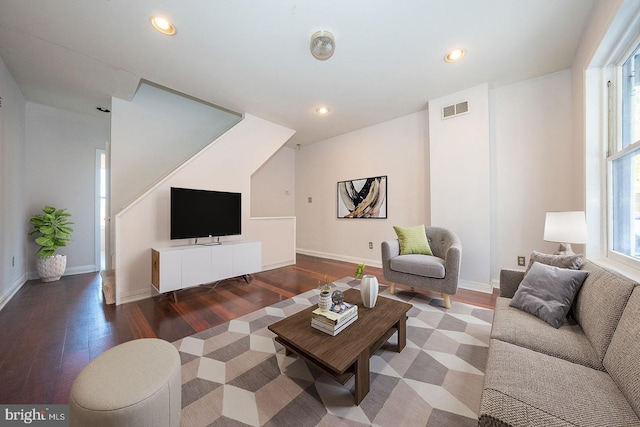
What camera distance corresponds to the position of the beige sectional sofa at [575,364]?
0.78 metres

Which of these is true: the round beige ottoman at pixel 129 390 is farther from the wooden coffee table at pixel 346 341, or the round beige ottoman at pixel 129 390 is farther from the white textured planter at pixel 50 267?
the white textured planter at pixel 50 267

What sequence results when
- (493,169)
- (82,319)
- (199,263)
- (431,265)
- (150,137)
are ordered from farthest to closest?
1. (150,137)
2. (493,169)
3. (199,263)
4. (431,265)
5. (82,319)

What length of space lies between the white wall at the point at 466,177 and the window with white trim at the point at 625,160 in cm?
109

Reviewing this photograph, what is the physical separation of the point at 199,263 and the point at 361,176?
3217mm

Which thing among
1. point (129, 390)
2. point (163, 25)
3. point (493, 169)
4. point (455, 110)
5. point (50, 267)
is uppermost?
point (163, 25)

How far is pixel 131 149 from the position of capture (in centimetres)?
342

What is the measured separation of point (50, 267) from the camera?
336 centimetres

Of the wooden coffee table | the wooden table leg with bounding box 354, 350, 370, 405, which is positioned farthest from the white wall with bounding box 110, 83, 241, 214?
the wooden table leg with bounding box 354, 350, 370, 405

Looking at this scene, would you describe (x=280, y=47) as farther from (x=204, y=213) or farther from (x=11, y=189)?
(x=11, y=189)

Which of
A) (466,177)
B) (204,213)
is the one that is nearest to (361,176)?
(466,177)

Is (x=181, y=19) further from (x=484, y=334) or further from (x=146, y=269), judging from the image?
(x=484, y=334)

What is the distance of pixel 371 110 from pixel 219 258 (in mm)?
3265

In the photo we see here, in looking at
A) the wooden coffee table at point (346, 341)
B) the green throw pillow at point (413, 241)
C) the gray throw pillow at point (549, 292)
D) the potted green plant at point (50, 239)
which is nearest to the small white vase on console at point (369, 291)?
the wooden coffee table at point (346, 341)

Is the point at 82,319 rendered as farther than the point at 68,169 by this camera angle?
No
